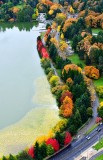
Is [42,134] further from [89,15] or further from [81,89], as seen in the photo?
[89,15]

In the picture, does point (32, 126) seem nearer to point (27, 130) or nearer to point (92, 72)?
point (27, 130)

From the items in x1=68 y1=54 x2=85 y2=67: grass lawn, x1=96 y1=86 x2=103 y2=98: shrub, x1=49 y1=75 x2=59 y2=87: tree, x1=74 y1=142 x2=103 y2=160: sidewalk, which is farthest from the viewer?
x1=68 y1=54 x2=85 y2=67: grass lawn

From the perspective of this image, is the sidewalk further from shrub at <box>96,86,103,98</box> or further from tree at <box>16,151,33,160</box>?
shrub at <box>96,86,103,98</box>

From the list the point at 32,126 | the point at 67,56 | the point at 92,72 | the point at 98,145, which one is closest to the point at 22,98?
the point at 32,126

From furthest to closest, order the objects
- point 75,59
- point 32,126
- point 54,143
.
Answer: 1. point 75,59
2. point 32,126
3. point 54,143

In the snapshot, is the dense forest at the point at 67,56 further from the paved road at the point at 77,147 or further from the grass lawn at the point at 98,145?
the grass lawn at the point at 98,145

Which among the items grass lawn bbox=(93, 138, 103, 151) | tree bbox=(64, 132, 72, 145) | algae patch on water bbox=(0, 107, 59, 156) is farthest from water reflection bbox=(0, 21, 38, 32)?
grass lawn bbox=(93, 138, 103, 151)
